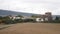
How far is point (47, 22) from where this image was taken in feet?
43.8

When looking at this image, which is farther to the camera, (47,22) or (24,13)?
(47,22)

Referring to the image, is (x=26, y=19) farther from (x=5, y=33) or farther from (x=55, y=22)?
(x=5, y=33)

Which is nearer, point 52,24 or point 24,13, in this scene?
point 24,13

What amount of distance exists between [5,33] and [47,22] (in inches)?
195

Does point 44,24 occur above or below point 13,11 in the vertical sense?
below

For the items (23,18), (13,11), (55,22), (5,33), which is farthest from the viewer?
(55,22)

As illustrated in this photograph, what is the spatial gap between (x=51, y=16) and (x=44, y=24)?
3.12 ft

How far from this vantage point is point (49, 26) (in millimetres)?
13078

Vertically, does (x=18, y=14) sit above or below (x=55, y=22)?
A: above

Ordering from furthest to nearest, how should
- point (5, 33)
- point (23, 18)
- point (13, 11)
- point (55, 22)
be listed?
point (55, 22)
point (23, 18)
point (13, 11)
point (5, 33)

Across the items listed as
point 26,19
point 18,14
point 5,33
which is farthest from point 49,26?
point 5,33

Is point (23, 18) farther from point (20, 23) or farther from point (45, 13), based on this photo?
point (45, 13)

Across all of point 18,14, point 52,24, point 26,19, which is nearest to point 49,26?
point 52,24

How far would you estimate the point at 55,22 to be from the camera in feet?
42.2
